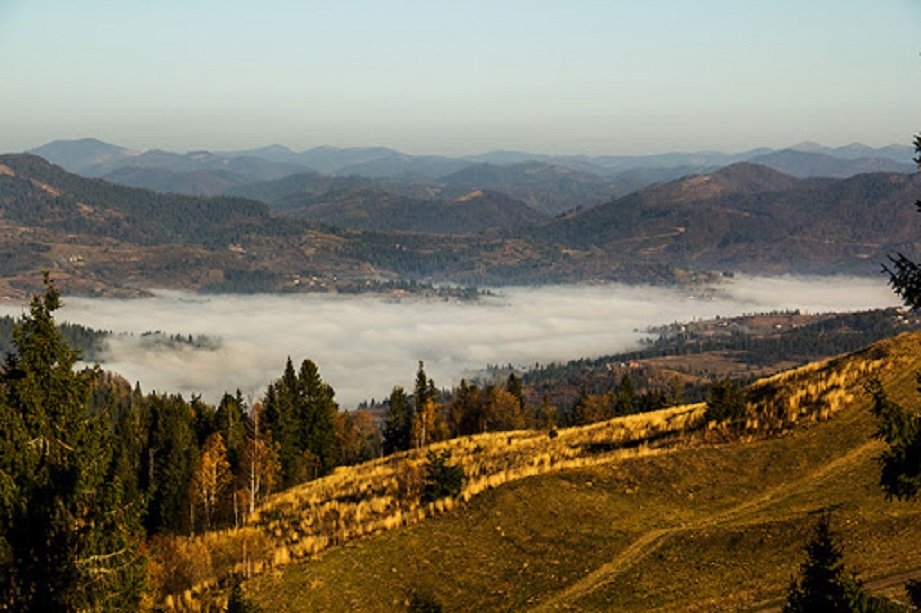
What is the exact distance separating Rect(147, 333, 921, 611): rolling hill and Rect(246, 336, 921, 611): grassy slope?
89 millimetres

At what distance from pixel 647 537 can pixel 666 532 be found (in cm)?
78

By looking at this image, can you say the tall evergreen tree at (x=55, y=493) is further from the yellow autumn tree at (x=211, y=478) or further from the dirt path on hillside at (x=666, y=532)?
the yellow autumn tree at (x=211, y=478)

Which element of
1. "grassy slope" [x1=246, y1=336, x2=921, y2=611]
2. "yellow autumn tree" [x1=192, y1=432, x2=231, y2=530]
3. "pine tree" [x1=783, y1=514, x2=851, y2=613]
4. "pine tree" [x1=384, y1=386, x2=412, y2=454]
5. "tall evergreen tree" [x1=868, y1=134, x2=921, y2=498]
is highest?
"tall evergreen tree" [x1=868, y1=134, x2=921, y2=498]

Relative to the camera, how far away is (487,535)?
3572 cm

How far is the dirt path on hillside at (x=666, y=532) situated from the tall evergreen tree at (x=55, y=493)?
14231 mm

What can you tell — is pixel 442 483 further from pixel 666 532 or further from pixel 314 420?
pixel 314 420

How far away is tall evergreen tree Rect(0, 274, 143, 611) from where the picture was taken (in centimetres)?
1836

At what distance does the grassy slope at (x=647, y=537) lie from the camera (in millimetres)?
28141

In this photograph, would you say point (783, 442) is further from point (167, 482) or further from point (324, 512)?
point (167, 482)

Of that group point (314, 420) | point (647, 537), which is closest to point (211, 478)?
point (314, 420)

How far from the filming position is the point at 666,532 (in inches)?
1310

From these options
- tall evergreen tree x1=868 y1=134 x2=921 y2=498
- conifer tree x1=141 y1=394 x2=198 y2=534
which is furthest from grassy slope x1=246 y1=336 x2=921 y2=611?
conifer tree x1=141 y1=394 x2=198 y2=534

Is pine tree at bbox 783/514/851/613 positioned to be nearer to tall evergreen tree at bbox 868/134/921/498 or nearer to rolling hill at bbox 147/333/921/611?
tall evergreen tree at bbox 868/134/921/498

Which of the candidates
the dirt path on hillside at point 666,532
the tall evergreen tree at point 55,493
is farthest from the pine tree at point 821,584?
the tall evergreen tree at point 55,493
